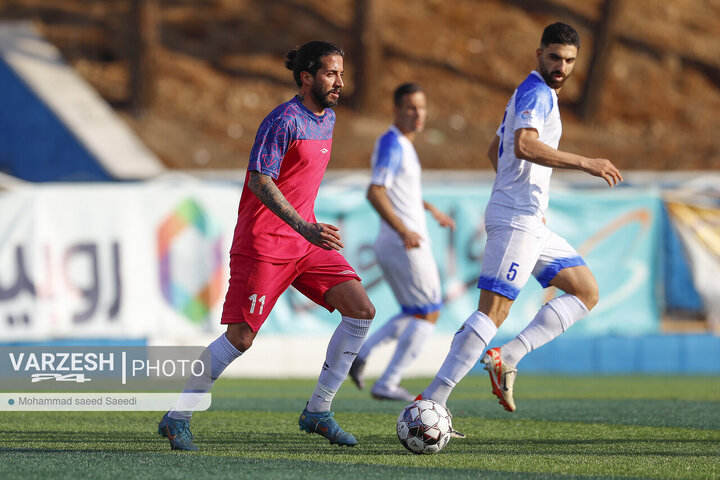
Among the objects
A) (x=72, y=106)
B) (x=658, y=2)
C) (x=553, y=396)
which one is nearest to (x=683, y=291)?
(x=553, y=396)

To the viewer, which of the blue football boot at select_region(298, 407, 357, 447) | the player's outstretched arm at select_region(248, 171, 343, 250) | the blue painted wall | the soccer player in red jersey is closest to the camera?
the player's outstretched arm at select_region(248, 171, 343, 250)

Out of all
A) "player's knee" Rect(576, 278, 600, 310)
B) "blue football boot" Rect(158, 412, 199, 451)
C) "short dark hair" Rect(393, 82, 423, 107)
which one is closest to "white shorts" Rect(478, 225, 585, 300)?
"player's knee" Rect(576, 278, 600, 310)

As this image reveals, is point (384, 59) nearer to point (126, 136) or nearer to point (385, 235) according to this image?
point (126, 136)

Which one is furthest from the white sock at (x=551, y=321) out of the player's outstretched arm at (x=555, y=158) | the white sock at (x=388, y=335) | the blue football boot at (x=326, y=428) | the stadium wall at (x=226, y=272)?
the stadium wall at (x=226, y=272)

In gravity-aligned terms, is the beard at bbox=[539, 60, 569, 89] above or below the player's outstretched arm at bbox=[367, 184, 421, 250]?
above

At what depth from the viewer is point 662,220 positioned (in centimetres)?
1418

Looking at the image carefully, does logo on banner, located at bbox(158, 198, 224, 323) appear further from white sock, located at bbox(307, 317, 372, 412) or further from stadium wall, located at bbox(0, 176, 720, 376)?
white sock, located at bbox(307, 317, 372, 412)

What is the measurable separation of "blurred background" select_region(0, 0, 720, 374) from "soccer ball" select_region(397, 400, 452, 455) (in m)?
7.07

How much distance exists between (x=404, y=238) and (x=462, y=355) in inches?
106

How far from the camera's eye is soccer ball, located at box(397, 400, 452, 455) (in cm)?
609

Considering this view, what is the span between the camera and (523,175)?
666 centimetres

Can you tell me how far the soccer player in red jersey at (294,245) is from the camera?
605 cm

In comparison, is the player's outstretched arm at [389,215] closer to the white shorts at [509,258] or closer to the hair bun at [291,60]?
the white shorts at [509,258]

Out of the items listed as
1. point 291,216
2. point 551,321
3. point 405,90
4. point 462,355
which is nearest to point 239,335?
point 291,216
